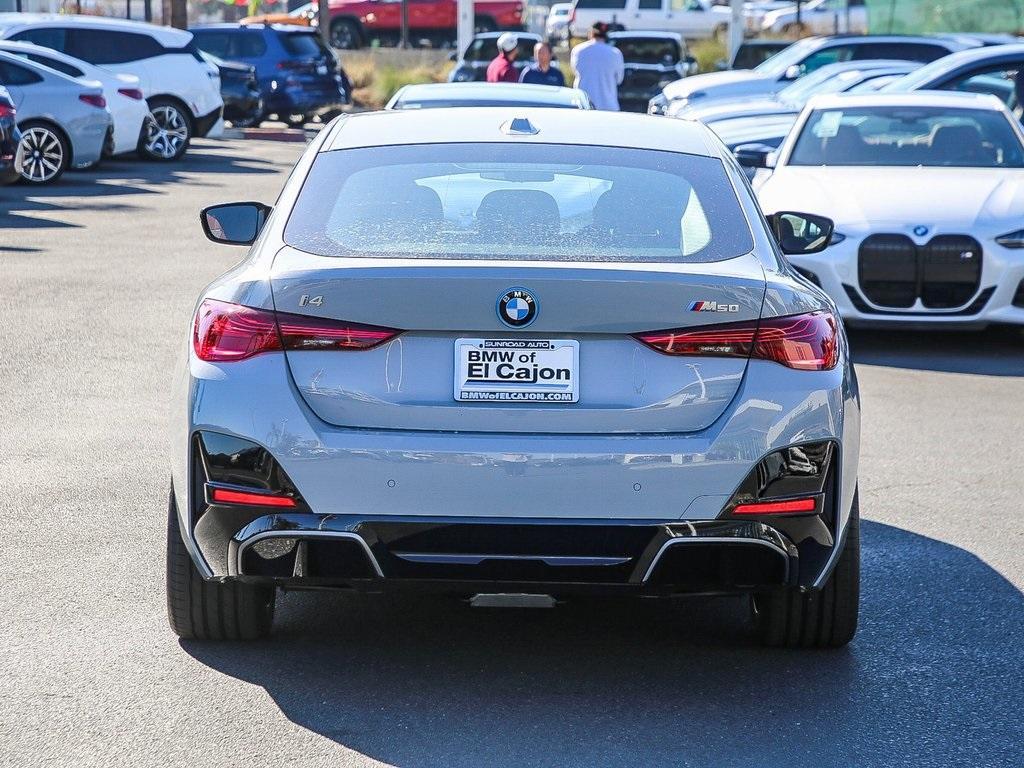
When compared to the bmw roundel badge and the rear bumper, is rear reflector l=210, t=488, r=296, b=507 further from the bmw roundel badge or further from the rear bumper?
the bmw roundel badge

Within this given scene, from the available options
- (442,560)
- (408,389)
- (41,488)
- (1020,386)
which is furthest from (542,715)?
(1020,386)

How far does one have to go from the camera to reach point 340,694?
4.34 m

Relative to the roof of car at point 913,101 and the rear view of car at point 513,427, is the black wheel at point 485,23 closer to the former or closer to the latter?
the roof of car at point 913,101

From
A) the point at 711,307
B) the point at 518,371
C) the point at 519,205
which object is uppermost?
the point at 519,205

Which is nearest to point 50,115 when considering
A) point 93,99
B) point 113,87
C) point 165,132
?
point 93,99

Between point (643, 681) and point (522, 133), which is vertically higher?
point (522, 133)

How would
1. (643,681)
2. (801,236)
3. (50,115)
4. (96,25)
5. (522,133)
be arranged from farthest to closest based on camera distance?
1. (96,25)
2. (50,115)
3. (801,236)
4. (522,133)
5. (643,681)

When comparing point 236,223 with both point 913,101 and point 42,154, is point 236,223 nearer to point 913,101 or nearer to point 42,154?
point 913,101

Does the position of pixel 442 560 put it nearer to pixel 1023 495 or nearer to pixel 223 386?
pixel 223 386

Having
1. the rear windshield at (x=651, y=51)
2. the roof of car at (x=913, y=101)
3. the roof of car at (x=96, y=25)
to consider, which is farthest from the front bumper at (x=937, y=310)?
the rear windshield at (x=651, y=51)

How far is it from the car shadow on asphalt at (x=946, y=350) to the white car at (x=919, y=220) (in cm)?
22

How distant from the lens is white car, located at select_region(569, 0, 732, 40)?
47.2 m

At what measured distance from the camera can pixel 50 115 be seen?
743 inches

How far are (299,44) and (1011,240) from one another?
21.4 metres
